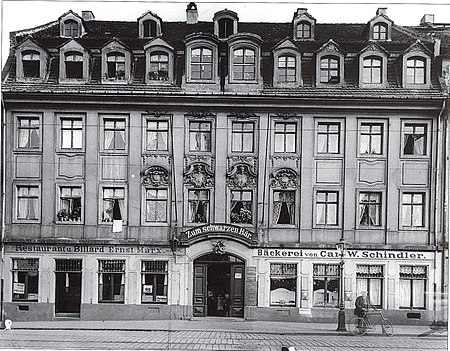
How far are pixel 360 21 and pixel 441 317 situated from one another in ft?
10.7

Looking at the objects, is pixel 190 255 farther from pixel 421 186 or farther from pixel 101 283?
pixel 421 186

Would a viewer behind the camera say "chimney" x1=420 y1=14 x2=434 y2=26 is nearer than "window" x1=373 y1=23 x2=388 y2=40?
Yes

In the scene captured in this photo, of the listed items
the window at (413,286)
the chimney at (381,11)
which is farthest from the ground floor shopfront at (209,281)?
the chimney at (381,11)

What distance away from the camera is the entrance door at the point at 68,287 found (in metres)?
6.57

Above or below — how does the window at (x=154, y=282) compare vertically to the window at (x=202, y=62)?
below

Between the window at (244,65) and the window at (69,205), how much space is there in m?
2.14

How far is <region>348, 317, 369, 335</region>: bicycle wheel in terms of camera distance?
6.46 m

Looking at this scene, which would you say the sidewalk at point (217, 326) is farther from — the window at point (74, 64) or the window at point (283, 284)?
the window at point (74, 64)

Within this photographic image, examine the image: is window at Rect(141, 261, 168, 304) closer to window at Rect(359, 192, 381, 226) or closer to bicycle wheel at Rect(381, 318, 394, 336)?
window at Rect(359, 192, 381, 226)

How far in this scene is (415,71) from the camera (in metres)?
6.45

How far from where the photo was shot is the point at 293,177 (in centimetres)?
653

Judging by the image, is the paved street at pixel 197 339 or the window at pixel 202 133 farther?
the window at pixel 202 133

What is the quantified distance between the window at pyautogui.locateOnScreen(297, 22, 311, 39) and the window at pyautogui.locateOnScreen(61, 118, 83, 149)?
2.55m

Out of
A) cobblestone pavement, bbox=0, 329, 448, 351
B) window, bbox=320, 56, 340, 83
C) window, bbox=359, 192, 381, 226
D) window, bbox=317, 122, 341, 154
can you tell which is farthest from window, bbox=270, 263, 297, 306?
window, bbox=320, 56, 340, 83
